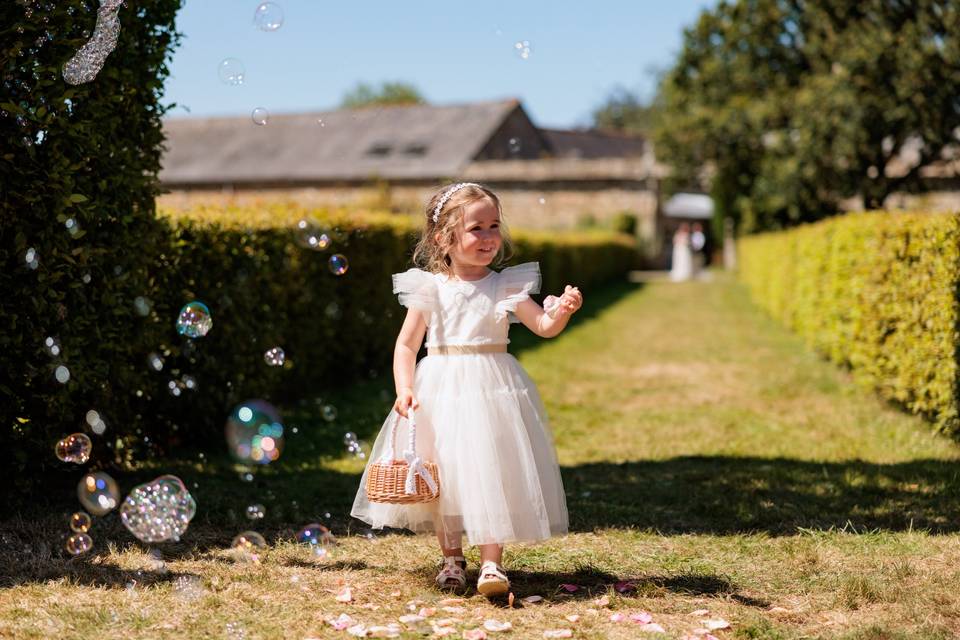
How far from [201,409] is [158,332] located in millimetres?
1029

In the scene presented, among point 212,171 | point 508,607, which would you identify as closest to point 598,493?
point 508,607

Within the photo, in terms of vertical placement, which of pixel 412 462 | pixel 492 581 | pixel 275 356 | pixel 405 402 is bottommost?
pixel 492 581

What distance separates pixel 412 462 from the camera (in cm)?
360

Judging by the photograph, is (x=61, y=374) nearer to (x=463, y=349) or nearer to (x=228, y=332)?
(x=228, y=332)

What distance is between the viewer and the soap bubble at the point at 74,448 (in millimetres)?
4918

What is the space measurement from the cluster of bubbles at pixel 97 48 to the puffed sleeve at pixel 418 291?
2.20 meters

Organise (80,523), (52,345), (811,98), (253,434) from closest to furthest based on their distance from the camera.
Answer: (80,523), (52,345), (253,434), (811,98)

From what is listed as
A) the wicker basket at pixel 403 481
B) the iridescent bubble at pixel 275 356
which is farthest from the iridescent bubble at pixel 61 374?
the wicker basket at pixel 403 481

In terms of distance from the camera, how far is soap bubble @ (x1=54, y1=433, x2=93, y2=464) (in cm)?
492

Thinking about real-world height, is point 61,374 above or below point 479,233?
below

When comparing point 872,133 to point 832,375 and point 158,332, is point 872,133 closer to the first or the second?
point 832,375

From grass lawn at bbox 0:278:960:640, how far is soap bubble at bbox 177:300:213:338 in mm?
929

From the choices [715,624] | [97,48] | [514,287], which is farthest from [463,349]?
[97,48]

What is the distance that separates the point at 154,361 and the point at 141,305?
0.42 meters
